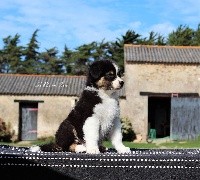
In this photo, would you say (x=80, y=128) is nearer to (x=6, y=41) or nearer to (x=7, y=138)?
(x=7, y=138)

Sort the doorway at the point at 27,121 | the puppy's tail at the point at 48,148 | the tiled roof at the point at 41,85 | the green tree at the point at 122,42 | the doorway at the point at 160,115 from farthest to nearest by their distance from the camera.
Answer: the green tree at the point at 122,42, the doorway at the point at 160,115, the doorway at the point at 27,121, the tiled roof at the point at 41,85, the puppy's tail at the point at 48,148

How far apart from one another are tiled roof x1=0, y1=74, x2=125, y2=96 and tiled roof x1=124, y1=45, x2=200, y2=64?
1880 mm

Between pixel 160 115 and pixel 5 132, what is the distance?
850 centimetres

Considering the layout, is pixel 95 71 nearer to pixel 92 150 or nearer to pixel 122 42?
pixel 92 150

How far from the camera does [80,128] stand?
3.13 m

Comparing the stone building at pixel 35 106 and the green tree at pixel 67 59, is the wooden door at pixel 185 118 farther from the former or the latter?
the green tree at pixel 67 59

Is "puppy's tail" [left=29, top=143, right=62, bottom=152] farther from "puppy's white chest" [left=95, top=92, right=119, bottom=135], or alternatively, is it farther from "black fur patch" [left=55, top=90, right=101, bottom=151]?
"puppy's white chest" [left=95, top=92, right=119, bottom=135]

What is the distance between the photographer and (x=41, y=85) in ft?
87.1

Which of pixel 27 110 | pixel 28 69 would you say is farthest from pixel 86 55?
pixel 27 110

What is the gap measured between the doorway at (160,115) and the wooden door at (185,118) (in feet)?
8.63

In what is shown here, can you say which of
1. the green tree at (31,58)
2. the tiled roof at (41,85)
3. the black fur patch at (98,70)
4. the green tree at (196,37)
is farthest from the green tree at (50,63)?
the black fur patch at (98,70)

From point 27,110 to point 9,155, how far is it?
940 inches

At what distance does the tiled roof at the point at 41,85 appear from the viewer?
25.6 m

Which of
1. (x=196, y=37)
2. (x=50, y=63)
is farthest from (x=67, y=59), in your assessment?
(x=196, y=37)
